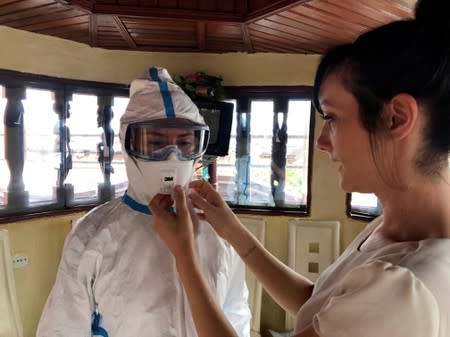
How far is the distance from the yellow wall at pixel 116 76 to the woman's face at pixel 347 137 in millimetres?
1904

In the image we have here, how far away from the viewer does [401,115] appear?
60cm

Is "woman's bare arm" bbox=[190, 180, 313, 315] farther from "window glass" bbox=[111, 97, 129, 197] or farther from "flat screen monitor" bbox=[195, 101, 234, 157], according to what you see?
"window glass" bbox=[111, 97, 129, 197]

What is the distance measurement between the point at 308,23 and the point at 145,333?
5.32ft

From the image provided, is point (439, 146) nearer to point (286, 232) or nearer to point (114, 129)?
point (286, 232)

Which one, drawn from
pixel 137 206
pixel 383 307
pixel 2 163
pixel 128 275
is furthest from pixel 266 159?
pixel 383 307

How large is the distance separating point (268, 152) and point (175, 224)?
6.17 feet

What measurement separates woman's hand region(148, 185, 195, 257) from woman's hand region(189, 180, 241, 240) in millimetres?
141

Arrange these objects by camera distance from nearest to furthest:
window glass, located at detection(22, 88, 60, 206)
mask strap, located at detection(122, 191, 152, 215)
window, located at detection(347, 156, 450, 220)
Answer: mask strap, located at detection(122, 191, 152, 215) < window glass, located at detection(22, 88, 60, 206) < window, located at detection(347, 156, 450, 220)

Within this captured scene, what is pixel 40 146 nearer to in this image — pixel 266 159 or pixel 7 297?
pixel 7 297

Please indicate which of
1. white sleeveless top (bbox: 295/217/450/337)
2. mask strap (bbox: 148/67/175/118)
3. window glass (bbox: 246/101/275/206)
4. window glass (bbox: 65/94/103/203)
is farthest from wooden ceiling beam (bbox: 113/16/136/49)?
white sleeveless top (bbox: 295/217/450/337)

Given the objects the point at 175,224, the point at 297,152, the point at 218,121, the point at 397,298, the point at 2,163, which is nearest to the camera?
the point at 397,298

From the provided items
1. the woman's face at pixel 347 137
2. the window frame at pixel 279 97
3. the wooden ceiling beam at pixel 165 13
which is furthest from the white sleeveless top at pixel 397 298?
the window frame at pixel 279 97

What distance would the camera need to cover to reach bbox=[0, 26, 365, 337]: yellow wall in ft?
7.12

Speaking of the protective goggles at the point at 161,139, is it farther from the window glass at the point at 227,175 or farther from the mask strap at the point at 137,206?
the window glass at the point at 227,175
